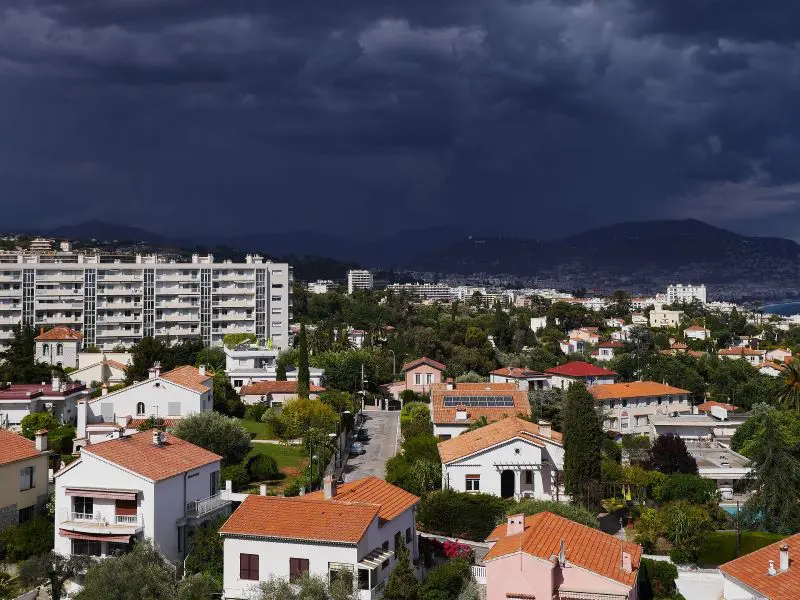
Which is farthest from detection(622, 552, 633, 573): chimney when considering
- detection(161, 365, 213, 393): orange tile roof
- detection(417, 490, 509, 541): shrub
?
detection(161, 365, 213, 393): orange tile roof

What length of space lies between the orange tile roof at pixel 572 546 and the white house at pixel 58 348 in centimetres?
5849

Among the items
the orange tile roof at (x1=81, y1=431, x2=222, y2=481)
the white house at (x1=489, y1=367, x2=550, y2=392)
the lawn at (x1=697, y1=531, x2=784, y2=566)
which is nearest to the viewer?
the orange tile roof at (x1=81, y1=431, x2=222, y2=481)

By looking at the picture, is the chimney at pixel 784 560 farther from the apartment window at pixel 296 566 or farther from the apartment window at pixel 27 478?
the apartment window at pixel 27 478

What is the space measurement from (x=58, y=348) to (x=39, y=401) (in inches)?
1171

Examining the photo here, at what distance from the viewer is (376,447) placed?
177 ft

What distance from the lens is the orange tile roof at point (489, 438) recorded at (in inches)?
1649

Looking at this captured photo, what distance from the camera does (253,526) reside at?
2745cm

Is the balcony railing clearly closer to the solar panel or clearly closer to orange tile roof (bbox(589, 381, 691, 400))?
the solar panel

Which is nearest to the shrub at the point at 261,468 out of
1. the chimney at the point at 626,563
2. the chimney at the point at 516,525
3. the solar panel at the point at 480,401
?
the solar panel at the point at 480,401

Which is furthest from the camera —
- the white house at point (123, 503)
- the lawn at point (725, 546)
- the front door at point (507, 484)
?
the front door at point (507, 484)

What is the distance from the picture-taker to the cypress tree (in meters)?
39.9

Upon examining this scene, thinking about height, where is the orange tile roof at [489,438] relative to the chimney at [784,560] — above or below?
above

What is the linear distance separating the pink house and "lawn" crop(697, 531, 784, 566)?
7.89 meters

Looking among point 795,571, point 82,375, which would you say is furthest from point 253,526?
point 82,375
